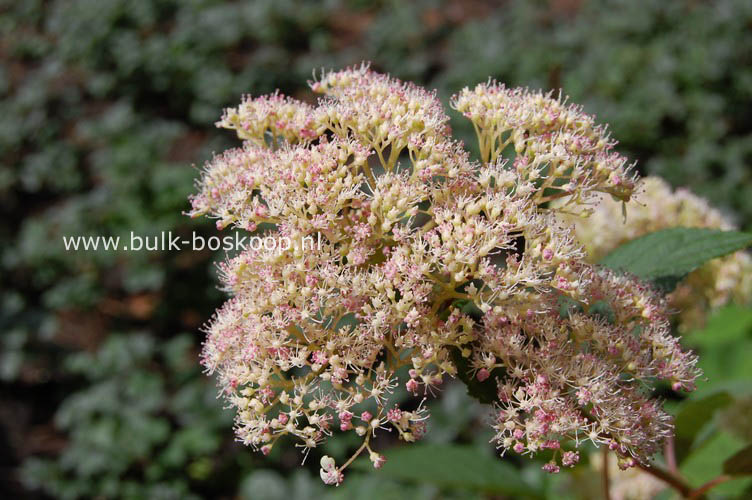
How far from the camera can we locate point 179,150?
459 cm

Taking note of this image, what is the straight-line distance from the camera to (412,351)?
1054 millimetres

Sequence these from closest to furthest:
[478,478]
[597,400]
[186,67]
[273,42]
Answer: [597,400] → [478,478] → [186,67] → [273,42]

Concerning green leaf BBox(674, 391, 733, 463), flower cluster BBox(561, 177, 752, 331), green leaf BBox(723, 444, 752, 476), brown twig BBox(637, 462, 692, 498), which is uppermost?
flower cluster BBox(561, 177, 752, 331)

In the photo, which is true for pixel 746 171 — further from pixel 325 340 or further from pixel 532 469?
pixel 325 340

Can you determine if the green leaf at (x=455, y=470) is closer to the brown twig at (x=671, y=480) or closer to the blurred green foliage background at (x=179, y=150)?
the brown twig at (x=671, y=480)

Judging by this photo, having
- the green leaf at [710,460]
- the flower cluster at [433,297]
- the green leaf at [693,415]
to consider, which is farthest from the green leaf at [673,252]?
the green leaf at [710,460]

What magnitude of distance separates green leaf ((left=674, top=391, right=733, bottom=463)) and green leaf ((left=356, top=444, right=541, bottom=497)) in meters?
0.38

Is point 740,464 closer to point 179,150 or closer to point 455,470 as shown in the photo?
point 455,470

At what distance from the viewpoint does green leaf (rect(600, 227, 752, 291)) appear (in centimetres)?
131

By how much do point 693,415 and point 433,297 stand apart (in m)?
0.94

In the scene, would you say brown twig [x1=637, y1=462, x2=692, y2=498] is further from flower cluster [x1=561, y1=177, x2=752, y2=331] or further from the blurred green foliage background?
the blurred green foliage background

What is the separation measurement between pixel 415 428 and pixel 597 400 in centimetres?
26

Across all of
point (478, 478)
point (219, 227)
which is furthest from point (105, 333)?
point (219, 227)

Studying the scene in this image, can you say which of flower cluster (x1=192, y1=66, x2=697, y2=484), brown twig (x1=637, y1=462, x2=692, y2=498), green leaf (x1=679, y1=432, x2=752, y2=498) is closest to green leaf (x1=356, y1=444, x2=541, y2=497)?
brown twig (x1=637, y1=462, x2=692, y2=498)
